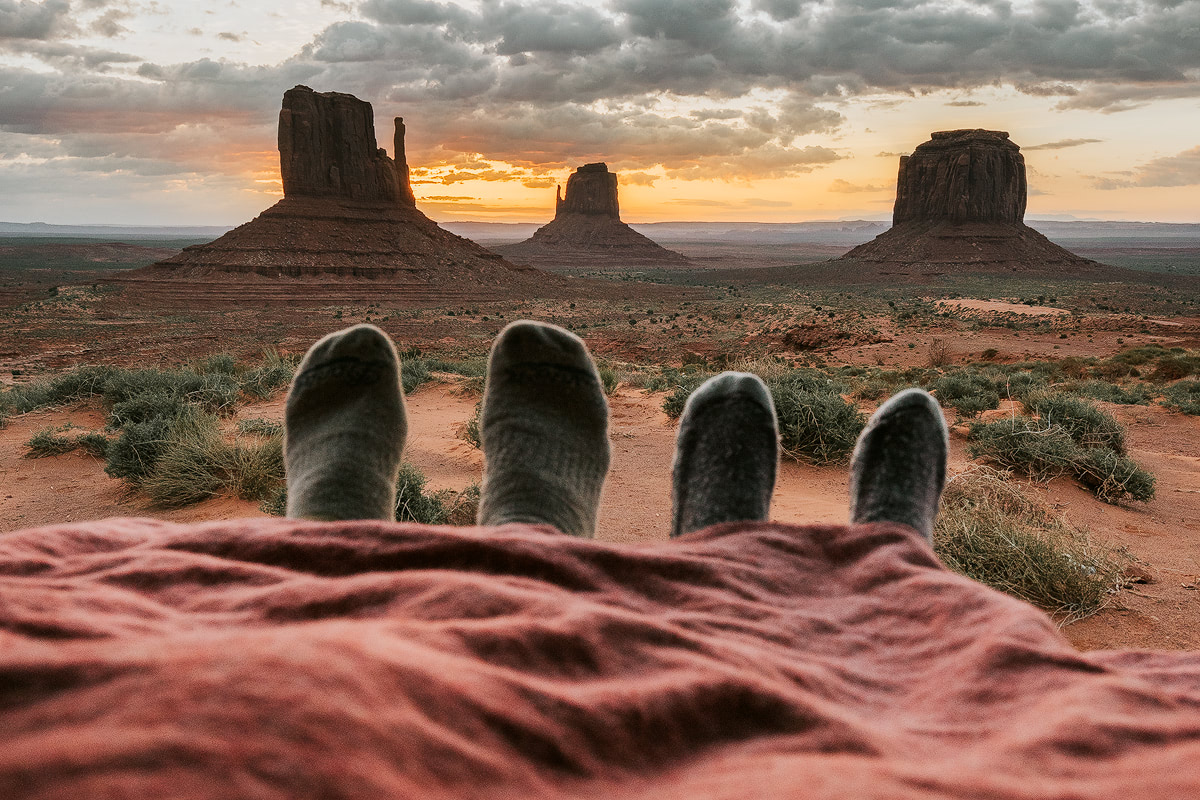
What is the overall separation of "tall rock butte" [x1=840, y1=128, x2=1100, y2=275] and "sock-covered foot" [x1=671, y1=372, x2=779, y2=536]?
54.2 metres

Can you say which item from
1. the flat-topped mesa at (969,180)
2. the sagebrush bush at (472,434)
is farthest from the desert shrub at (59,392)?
the flat-topped mesa at (969,180)

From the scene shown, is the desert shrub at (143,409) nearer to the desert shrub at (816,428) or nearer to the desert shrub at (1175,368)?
the desert shrub at (816,428)

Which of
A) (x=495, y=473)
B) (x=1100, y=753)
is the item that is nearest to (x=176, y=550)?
(x=495, y=473)

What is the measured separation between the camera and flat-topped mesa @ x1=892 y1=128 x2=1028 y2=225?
5859 centimetres

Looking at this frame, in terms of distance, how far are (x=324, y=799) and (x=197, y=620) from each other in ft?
1.52

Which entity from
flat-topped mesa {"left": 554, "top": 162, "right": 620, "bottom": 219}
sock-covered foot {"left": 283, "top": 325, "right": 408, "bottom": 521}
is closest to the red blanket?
sock-covered foot {"left": 283, "top": 325, "right": 408, "bottom": 521}

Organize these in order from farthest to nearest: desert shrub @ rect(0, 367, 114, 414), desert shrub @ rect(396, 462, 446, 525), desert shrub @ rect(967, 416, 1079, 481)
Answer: desert shrub @ rect(0, 367, 114, 414), desert shrub @ rect(967, 416, 1079, 481), desert shrub @ rect(396, 462, 446, 525)

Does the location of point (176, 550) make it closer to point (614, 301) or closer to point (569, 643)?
point (569, 643)

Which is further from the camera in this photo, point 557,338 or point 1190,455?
point 1190,455

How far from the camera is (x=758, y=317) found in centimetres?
2478

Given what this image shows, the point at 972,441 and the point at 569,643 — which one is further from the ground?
the point at 569,643

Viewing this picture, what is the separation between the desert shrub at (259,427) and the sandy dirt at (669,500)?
23.8 inches

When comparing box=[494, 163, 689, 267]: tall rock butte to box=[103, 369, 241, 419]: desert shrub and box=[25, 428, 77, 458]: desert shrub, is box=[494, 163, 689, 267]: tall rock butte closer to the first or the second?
box=[103, 369, 241, 419]: desert shrub

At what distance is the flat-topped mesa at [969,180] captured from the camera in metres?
58.6
